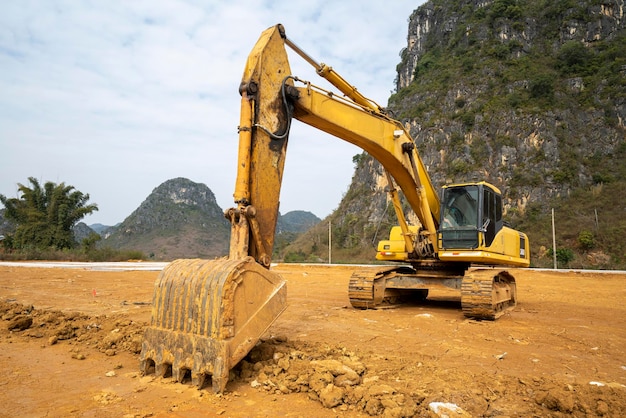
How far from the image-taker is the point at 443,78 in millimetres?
53156

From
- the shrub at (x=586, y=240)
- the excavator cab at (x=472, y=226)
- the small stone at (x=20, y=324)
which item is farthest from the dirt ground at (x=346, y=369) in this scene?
the shrub at (x=586, y=240)

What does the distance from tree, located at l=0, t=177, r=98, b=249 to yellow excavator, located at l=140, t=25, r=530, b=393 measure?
39881 mm

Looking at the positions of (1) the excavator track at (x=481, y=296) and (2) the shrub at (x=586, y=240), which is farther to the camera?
(2) the shrub at (x=586, y=240)

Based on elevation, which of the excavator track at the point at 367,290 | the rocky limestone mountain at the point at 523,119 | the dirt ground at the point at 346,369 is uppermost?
the rocky limestone mountain at the point at 523,119

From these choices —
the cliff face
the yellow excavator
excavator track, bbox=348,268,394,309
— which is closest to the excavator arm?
the yellow excavator

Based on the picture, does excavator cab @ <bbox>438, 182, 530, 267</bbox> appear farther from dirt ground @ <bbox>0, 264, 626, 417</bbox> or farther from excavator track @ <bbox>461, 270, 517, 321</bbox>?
dirt ground @ <bbox>0, 264, 626, 417</bbox>

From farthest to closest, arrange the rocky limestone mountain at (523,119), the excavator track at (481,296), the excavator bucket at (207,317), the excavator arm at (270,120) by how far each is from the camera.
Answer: the rocky limestone mountain at (523,119), the excavator track at (481,296), the excavator arm at (270,120), the excavator bucket at (207,317)

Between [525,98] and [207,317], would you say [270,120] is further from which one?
[525,98]

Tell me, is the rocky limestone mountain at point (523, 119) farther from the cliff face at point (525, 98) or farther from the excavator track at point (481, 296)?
the excavator track at point (481, 296)

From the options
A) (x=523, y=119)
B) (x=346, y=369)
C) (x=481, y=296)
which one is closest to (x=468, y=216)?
(x=481, y=296)

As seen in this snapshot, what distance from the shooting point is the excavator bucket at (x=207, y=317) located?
11.7ft

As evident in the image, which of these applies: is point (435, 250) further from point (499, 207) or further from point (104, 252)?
point (104, 252)

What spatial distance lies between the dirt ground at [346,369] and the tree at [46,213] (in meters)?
36.8

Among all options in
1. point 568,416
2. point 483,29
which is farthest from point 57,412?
point 483,29
